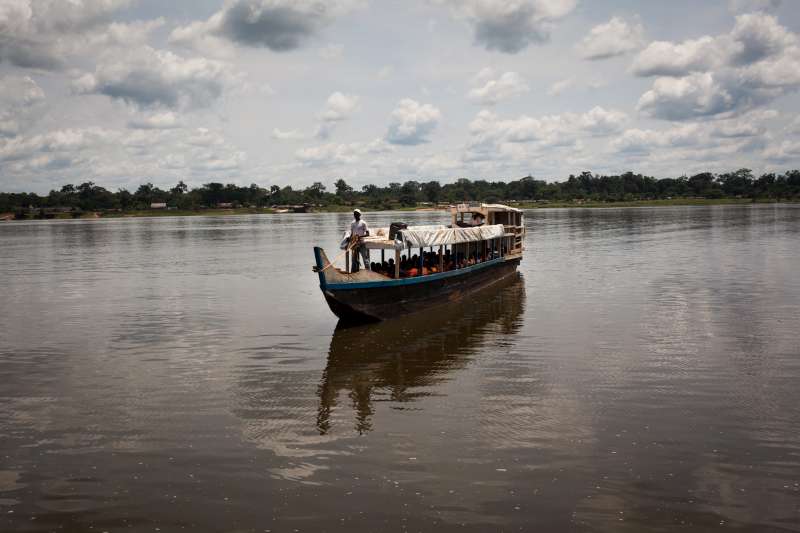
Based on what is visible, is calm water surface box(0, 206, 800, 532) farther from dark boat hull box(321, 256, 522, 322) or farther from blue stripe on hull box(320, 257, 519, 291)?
blue stripe on hull box(320, 257, 519, 291)

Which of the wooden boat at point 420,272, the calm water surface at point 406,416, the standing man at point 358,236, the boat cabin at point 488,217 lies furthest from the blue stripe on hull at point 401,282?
the boat cabin at point 488,217

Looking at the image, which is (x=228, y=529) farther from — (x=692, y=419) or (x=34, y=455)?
(x=692, y=419)

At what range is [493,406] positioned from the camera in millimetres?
13602

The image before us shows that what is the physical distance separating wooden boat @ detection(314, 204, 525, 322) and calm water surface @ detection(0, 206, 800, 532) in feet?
3.07

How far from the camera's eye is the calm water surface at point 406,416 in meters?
9.24

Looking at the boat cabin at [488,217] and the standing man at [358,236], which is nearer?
the standing man at [358,236]

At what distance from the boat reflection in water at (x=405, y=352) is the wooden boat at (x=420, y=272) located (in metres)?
0.66

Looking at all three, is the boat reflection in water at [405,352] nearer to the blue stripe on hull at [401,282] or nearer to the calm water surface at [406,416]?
the calm water surface at [406,416]

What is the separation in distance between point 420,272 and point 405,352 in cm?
674

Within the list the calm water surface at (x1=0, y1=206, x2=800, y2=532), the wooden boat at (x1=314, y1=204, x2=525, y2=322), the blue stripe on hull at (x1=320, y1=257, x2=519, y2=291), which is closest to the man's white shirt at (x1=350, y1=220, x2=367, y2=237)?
the wooden boat at (x1=314, y1=204, x2=525, y2=322)

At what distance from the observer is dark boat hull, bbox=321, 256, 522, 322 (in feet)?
70.5

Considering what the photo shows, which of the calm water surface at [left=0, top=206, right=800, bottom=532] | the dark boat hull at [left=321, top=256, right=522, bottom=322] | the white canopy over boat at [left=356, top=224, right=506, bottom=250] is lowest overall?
the calm water surface at [left=0, top=206, right=800, bottom=532]

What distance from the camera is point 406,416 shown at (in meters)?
13.1

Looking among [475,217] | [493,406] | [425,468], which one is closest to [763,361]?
[493,406]
